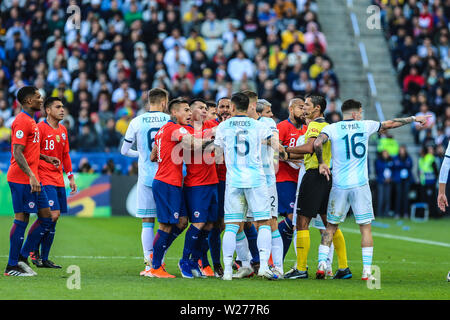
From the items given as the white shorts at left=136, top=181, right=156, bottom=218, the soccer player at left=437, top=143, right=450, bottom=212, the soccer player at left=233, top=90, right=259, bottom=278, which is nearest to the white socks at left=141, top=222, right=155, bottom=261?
the white shorts at left=136, top=181, right=156, bottom=218

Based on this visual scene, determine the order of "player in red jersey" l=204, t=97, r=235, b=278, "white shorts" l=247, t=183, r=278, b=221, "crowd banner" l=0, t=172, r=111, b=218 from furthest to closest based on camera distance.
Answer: "crowd banner" l=0, t=172, r=111, b=218, "player in red jersey" l=204, t=97, r=235, b=278, "white shorts" l=247, t=183, r=278, b=221

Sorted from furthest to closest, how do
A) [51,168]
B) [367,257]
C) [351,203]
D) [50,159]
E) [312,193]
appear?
[51,168] < [50,159] < [351,203] < [312,193] < [367,257]

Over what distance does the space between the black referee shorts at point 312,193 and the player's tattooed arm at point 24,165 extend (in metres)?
3.43

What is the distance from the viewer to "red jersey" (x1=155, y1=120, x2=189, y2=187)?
10969 mm

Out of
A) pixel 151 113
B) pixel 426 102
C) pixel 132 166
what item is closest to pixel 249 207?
pixel 151 113

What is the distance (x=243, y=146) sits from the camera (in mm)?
10641

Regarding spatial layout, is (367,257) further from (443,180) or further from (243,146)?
(243,146)

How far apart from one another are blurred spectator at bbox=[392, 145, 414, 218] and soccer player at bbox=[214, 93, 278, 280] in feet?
46.8

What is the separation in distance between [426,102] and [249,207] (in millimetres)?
17080

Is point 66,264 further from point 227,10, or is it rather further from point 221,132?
point 227,10

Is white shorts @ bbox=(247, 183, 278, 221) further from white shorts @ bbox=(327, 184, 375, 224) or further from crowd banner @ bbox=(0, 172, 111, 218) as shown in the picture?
crowd banner @ bbox=(0, 172, 111, 218)

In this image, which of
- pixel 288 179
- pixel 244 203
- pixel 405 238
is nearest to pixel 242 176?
pixel 244 203

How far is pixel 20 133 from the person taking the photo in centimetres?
1073

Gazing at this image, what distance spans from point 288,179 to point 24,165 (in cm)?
374
